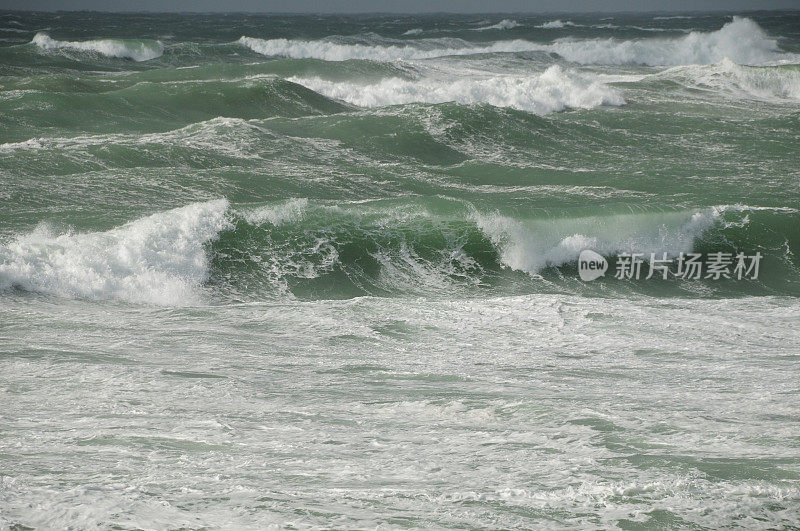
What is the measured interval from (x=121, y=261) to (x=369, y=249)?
2714 millimetres

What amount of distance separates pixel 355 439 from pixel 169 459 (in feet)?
2.97

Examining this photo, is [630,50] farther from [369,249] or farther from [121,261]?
[121,261]

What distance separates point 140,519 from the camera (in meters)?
3.21

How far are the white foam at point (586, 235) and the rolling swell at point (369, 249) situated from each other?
0.6 inches

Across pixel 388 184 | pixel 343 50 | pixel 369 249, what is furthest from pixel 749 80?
pixel 343 50

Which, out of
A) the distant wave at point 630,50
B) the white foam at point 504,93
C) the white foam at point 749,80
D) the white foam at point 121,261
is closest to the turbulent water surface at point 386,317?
the white foam at point 121,261

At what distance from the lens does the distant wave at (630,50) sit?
41031 millimetres

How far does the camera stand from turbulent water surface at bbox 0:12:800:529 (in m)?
3.54

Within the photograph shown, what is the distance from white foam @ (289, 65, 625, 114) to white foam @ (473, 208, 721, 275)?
10.8 meters

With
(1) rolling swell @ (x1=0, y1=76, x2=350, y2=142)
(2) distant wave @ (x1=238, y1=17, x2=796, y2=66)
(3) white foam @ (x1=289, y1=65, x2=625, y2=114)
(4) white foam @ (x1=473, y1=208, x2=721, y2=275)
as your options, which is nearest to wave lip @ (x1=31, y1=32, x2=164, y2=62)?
(2) distant wave @ (x1=238, y1=17, x2=796, y2=66)

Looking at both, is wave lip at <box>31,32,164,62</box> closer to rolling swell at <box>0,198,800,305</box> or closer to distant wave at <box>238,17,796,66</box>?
distant wave at <box>238,17,796,66</box>

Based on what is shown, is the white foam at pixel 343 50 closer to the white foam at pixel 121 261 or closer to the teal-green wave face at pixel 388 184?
the teal-green wave face at pixel 388 184

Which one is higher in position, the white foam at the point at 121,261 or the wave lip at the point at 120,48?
the wave lip at the point at 120,48

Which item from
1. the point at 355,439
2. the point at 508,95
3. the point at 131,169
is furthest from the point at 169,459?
the point at 508,95
